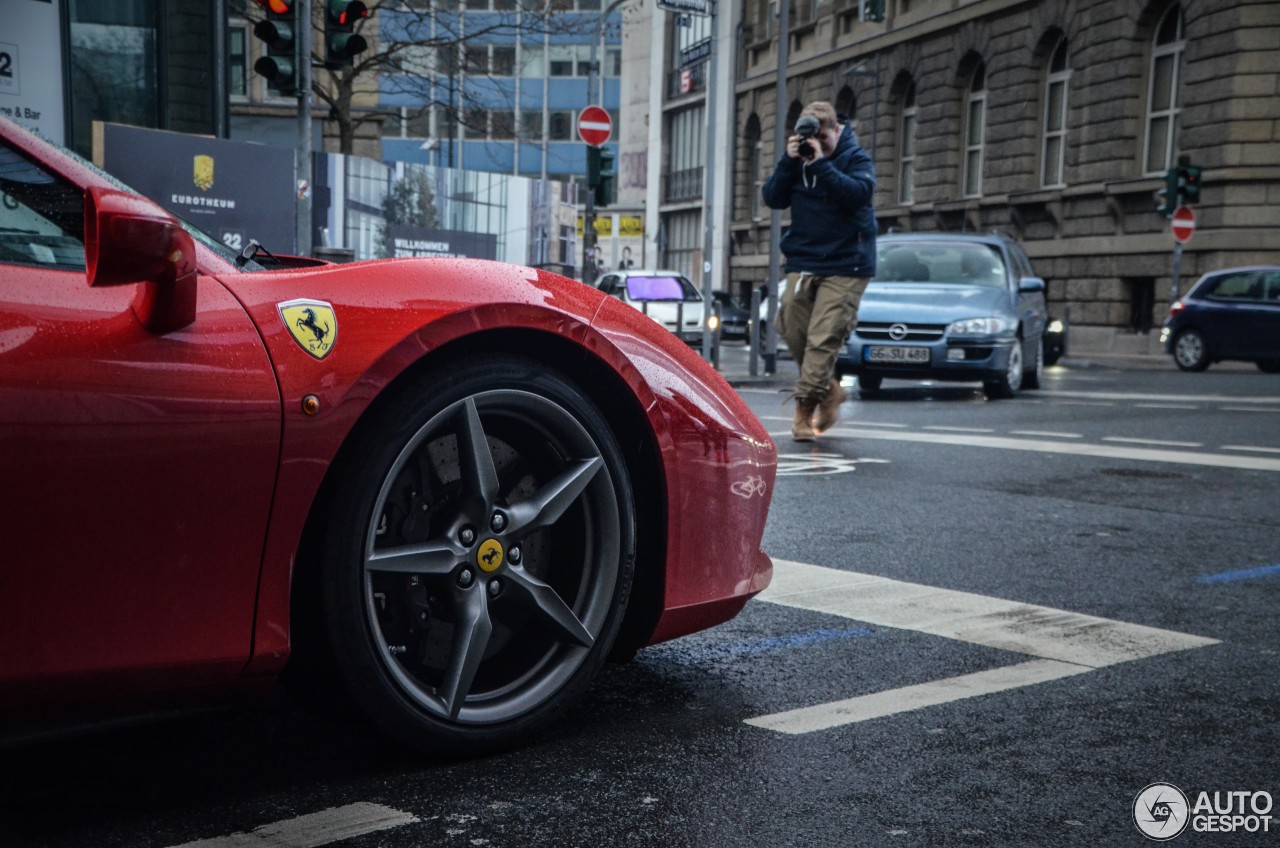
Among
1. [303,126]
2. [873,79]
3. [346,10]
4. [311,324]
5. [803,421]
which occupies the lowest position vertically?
[803,421]

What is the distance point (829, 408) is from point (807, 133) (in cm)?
174

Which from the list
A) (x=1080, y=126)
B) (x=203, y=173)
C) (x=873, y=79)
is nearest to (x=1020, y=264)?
(x=203, y=173)

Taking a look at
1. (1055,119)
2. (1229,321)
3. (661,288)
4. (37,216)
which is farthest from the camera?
(1055,119)

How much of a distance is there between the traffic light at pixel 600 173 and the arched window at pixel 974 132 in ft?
52.4

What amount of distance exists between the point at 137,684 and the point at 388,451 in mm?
550

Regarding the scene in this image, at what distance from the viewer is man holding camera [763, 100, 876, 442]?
8867 millimetres

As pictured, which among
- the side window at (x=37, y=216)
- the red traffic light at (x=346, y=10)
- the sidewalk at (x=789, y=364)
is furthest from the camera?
the sidewalk at (x=789, y=364)

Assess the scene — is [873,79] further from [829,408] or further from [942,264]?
[829,408]

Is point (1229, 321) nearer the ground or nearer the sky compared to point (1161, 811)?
nearer the sky

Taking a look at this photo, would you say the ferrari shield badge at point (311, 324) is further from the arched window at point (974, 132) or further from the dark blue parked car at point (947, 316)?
the arched window at point (974, 132)

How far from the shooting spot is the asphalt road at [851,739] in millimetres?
2453

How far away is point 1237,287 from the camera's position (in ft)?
76.6

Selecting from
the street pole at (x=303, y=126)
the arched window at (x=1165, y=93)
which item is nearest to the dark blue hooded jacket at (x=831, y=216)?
the street pole at (x=303, y=126)

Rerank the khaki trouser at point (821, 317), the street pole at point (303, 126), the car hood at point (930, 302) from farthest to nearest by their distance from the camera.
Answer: the car hood at point (930, 302) → the street pole at point (303, 126) → the khaki trouser at point (821, 317)
